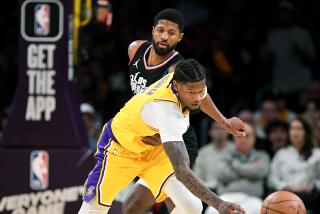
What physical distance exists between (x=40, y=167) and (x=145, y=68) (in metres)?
1.82

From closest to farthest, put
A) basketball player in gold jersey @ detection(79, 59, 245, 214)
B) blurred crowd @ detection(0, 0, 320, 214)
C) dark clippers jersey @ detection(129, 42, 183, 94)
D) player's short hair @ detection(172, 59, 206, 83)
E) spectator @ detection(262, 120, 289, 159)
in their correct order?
1. basketball player in gold jersey @ detection(79, 59, 245, 214)
2. player's short hair @ detection(172, 59, 206, 83)
3. dark clippers jersey @ detection(129, 42, 183, 94)
4. blurred crowd @ detection(0, 0, 320, 214)
5. spectator @ detection(262, 120, 289, 159)

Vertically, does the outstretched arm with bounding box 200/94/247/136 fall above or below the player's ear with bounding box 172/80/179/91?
below

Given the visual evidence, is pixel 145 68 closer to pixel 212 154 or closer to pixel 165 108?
pixel 165 108

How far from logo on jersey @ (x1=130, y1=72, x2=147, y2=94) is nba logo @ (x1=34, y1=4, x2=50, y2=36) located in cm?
152

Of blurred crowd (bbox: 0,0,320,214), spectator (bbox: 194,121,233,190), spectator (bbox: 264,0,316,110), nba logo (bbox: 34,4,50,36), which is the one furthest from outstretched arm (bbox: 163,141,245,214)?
spectator (bbox: 264,0,316,110)

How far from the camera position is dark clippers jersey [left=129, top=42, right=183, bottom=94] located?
642cm

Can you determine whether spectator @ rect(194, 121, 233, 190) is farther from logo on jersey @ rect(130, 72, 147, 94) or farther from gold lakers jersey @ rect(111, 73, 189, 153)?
gold lakers jersey @ rect(111, 73, 189, 153)

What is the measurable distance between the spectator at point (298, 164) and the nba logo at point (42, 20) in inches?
117

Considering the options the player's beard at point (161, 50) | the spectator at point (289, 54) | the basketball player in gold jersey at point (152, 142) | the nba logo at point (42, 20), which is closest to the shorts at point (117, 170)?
the basketball player in gold jersey at point (152, 142)

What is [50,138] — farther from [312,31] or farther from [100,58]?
[312,31]

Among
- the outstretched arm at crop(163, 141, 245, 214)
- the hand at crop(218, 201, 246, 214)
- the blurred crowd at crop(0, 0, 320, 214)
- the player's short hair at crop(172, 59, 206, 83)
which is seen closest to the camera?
the hand at crop(218, 201, 246, 214)

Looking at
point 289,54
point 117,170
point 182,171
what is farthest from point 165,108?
point 289,54

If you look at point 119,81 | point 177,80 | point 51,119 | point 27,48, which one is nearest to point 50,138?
point 51,119

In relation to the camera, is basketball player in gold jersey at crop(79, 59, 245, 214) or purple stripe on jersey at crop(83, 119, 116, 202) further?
purple stripe on jersey at crop(83, 119, 116, 202)
